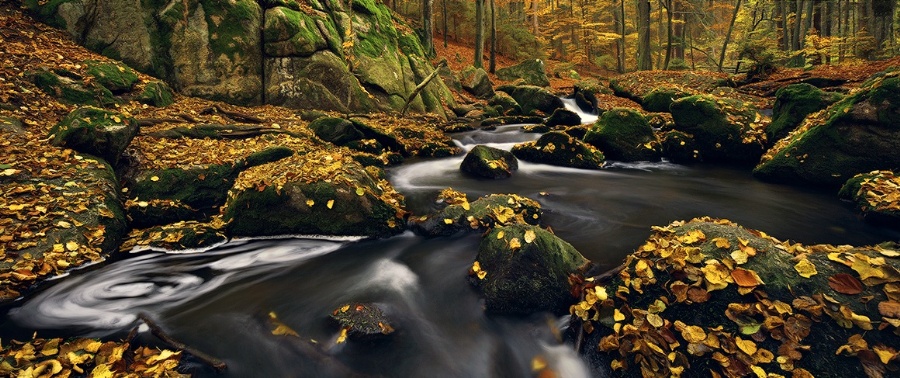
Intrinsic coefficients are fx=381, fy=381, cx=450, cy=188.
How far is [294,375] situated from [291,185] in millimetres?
3138

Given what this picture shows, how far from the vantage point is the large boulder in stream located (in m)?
2.41

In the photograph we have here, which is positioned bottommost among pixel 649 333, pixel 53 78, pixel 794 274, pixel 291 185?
pixel 649 333

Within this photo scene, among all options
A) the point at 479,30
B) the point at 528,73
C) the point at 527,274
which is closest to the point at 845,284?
the point at 527,274

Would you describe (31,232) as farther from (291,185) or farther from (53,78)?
(53,78)

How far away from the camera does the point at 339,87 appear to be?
12.9 m

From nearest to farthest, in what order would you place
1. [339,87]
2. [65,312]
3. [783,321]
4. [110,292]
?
[783,321] < [65,312] < [110,292] < [339,87]

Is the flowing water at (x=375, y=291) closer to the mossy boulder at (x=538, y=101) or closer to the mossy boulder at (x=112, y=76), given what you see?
the mossy boulder at (x=112, y=76)

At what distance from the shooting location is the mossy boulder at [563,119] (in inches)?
552

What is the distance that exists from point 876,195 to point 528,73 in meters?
20.3

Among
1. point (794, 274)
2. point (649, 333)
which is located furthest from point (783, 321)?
point (649, 333)

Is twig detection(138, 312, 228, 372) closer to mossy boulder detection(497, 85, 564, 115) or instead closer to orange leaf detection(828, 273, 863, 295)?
orange leaf detection(828, 273, 863, 295)

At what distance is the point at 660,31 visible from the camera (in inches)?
1337

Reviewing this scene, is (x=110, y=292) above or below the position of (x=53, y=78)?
below

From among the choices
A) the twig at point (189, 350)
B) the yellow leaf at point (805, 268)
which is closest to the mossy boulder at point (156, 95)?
the twig at point (189, 350)
